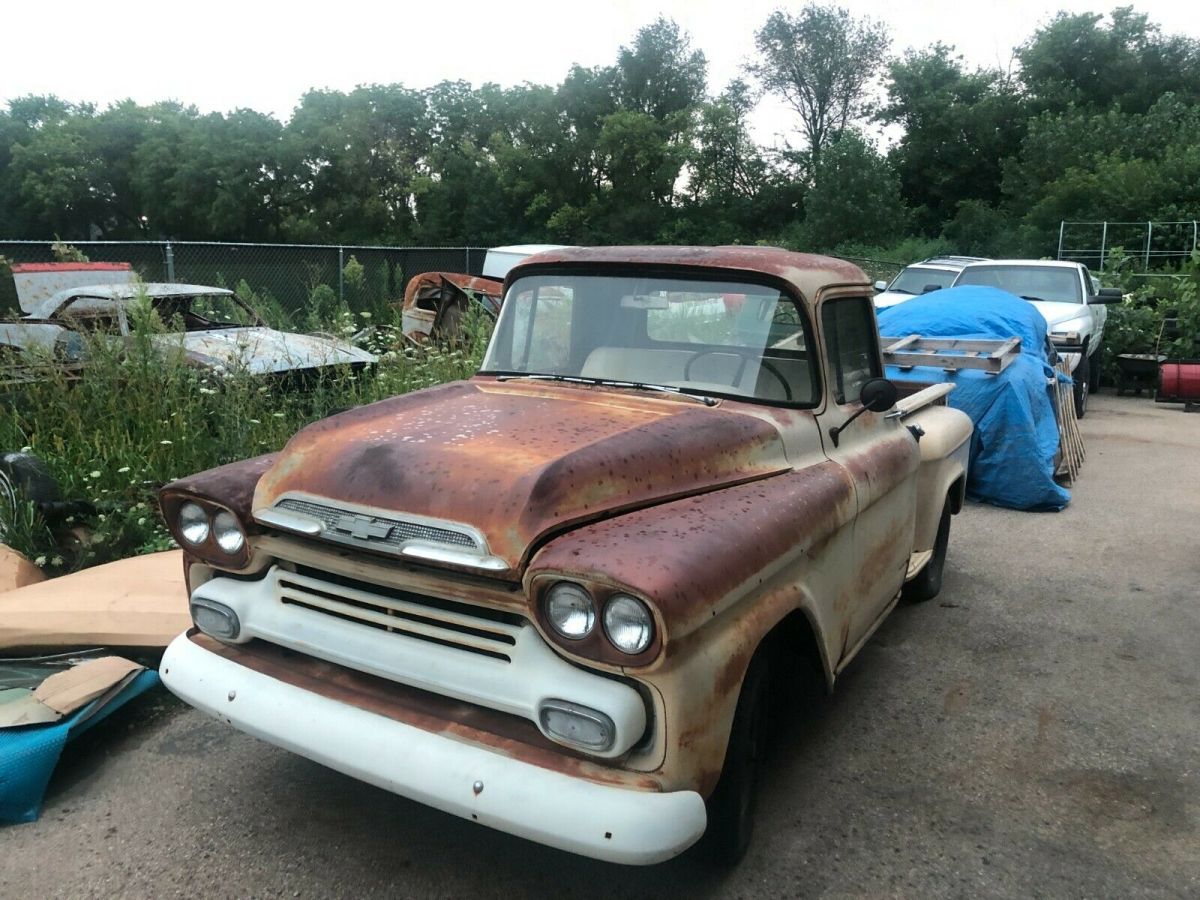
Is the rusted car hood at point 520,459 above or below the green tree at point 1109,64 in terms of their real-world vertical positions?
below

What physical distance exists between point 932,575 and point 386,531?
3.54 m

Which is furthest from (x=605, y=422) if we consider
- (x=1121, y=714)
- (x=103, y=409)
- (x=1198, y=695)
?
(x=103, y=409)

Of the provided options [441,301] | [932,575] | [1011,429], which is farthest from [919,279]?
[932,575]

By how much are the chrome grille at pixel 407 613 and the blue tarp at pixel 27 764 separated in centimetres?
101

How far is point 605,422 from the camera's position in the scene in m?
2.90

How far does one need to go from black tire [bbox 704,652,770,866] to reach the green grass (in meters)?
3.34

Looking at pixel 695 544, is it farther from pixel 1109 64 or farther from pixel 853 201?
pixel 1109 64

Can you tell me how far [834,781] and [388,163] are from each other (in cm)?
4686

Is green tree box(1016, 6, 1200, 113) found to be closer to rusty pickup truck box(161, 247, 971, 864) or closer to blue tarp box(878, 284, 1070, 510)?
blue tarp box(878, 284, 1070, 510)

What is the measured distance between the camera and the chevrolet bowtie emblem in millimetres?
2377

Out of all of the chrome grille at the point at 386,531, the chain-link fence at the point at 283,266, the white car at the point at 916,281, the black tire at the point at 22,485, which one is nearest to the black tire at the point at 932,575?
the chrome grille at the point at 386,531

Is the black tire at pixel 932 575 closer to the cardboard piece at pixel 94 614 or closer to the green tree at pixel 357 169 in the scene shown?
the cardboard piece at pixel 94 614

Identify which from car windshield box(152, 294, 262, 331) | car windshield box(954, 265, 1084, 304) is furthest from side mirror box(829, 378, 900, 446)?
car windshield box(954, 265, 1084, 304)

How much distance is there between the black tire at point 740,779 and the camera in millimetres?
2457
